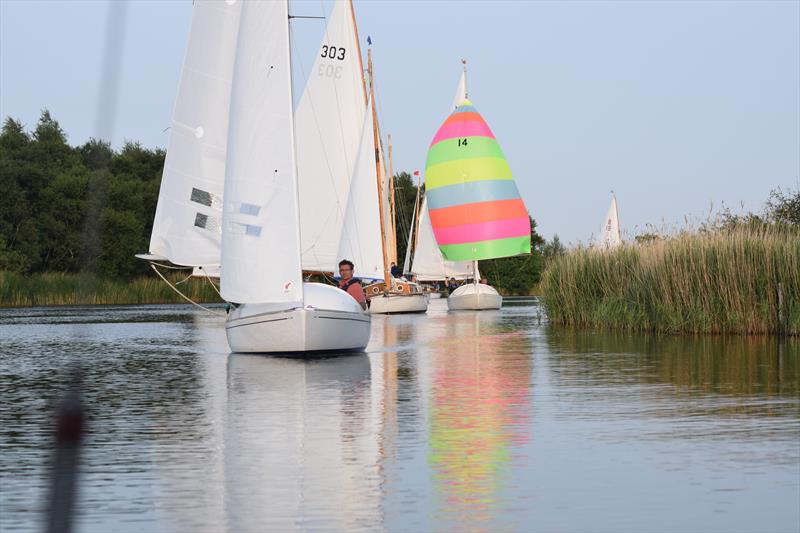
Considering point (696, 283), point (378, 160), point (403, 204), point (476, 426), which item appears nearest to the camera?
point (476, 426)

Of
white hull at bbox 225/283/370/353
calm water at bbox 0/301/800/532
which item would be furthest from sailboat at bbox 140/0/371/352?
calm water at bbox 0/301/800/532

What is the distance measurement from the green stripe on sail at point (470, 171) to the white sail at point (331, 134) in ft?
32.7

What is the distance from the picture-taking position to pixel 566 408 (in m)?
13.2

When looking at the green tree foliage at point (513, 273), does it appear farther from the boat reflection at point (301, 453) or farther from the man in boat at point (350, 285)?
the boat reflection at point (301, 453)

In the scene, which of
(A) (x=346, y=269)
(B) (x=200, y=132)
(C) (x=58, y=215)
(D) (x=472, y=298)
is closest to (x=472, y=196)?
(D) (x=472, y=298)

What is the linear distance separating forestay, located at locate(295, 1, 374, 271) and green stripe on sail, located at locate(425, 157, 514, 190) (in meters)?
9.97

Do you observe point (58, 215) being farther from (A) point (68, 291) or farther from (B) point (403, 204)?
(B) point (403, 204)

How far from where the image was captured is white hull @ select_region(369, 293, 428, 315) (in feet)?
157

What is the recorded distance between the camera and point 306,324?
21.6 meters

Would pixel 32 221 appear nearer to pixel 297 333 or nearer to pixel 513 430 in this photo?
pixel 297 333

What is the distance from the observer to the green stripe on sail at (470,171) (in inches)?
2210

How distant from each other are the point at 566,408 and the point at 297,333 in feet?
30.1

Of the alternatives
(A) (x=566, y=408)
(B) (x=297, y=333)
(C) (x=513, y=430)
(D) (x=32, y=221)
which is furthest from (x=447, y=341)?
(D) (x=32, y=221)

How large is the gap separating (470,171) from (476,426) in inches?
1772
